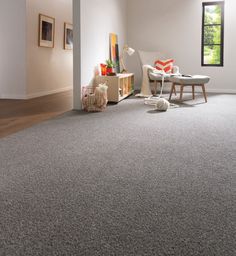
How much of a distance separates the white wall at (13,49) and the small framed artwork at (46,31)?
0.59m

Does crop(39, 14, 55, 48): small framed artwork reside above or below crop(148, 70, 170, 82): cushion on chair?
above

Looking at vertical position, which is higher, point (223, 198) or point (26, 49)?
point (26, 49)

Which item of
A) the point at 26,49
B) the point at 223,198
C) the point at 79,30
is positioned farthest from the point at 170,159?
the point at 26,49

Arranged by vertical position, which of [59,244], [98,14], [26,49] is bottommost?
[59,244]

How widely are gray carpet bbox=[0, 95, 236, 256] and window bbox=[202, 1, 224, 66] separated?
4.56m

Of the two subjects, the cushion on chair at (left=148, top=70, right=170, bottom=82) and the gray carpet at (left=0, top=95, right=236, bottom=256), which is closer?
the gray carpet at (left=0, top=95, right=236, bottom=256)

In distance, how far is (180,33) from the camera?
8.12 m

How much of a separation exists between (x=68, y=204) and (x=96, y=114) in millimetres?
3128

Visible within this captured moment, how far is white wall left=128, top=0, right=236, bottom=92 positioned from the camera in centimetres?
792

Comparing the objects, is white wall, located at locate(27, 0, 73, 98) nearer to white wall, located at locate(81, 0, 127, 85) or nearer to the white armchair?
white wall, located at locate(81, 0, 127, 85)

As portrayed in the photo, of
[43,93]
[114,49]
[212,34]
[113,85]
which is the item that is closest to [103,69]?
[113,85]

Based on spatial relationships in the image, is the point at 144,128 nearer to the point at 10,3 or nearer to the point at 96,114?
the point at 96,114

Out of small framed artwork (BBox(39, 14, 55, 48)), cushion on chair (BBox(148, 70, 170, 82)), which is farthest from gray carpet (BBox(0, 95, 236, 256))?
small framed artwork (BBox(39, 14, 55, 48))

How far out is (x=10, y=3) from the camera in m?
6.35
